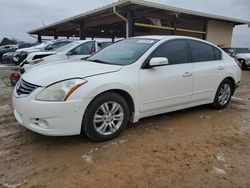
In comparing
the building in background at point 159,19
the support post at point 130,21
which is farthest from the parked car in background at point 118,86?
the support post at point 130,21

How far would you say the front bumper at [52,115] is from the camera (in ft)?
9.73

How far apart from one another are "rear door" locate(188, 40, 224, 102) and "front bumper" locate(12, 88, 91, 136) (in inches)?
90.7

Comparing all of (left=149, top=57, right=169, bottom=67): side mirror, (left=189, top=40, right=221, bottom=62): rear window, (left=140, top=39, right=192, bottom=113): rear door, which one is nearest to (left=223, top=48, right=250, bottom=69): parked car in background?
(left=189, top=40, right=221, bottom=62): rear window

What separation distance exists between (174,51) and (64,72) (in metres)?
2.02

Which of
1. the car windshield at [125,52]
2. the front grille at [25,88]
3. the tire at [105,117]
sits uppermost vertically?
the car windshield at [125,52]

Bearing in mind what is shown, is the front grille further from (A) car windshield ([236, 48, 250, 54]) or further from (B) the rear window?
(A) car windshield ([236, 48, 250, 54])

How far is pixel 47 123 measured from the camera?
301cm

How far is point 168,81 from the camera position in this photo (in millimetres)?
3977

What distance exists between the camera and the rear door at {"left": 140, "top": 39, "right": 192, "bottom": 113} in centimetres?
375

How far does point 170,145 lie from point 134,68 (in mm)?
1237

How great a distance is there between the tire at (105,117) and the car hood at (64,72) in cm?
37

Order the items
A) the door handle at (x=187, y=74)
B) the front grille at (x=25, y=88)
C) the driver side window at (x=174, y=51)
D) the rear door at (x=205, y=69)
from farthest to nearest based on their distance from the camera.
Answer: the rear door at (x=205, y=69) → the door handle at (x=187, y=74) → the driver side window at (x=174, y=51) → the front grille at (x=25, y=88)

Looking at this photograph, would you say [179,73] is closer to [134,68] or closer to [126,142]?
[134,68]

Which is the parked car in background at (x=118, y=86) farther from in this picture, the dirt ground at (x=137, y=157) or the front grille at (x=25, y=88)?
the dirt ground at (x=137, y=157)
